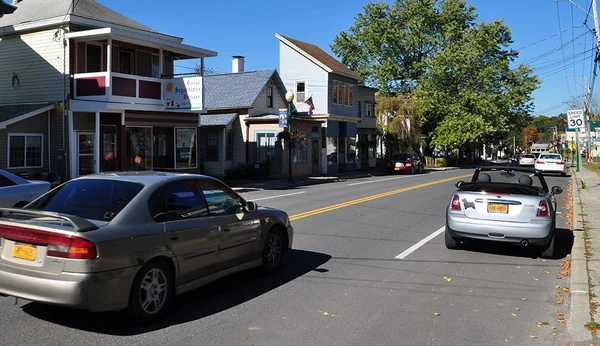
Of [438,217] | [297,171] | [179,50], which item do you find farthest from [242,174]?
[438,217]

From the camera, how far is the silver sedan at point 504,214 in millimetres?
8516

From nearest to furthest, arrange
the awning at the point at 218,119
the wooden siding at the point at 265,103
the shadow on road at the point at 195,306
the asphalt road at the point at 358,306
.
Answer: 1. the asphalt road at the point at 358,306
2. the shadow on road at the point at 195,306
3. the awning at the point at 218,119
4. the wooden siding at the point at 265,103

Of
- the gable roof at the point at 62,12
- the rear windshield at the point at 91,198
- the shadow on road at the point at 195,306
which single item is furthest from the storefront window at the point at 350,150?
the rear windshield at the point at 91,198

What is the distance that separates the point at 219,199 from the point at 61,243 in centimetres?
213

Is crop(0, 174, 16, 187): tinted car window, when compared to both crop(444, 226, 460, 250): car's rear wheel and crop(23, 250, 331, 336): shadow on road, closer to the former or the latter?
crop(23, 250, 331, 336): shadow on road

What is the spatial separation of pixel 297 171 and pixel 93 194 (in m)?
26.2

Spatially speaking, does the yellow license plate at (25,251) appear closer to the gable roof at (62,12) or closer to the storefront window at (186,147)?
the gable roof at (62,12)

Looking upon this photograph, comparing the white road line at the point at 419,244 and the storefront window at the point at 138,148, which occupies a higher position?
the storefront window at the point at 138,148

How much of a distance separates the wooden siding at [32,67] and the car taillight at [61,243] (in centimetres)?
1761

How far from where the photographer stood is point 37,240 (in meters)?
4.87

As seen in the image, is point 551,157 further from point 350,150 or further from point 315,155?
point 315,155

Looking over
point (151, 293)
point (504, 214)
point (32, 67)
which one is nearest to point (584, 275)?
point (504, 214)

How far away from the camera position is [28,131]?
19.7 m

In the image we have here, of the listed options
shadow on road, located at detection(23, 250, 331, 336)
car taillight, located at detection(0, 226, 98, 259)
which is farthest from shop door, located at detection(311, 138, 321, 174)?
car taillight, located at detection(0, 226, 98, 259)
